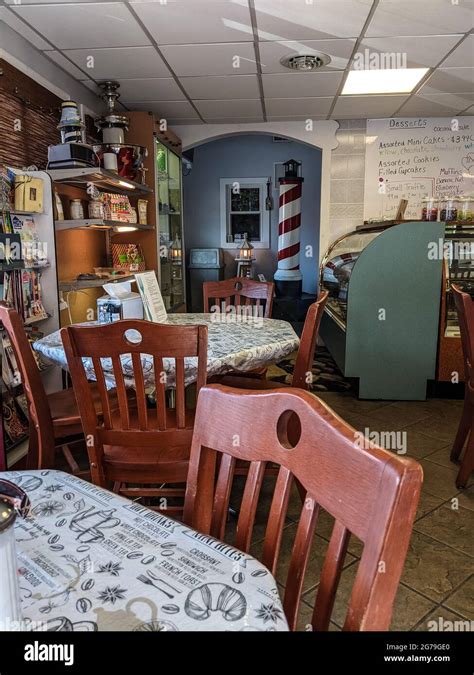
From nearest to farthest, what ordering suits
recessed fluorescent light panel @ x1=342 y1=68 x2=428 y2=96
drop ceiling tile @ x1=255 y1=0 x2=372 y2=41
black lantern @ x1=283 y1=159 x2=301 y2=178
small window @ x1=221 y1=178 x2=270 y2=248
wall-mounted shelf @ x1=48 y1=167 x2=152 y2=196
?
drop ceiling tile @ x1=255 y1=0 x2=372 y2=41 < wall-mounted shelf @ x1=48 y1=167 x2=152 y2=196 < recessed fluorescent light panel @ x1=342 y1=68 x2=428 y2=96 < black lantern @ x1=283 y1=159 x2=301 y2=178 < small window @ x1=221 y1=178 x2=270 y2=248

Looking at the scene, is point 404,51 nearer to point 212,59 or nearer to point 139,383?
point 212,59

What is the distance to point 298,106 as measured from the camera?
4.94 metres

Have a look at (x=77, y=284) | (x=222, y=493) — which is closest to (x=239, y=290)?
(x=77, y=284)

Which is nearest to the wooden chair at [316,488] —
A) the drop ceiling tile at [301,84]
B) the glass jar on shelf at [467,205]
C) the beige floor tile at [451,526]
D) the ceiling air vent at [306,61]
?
the beige floor tile at [451,526]

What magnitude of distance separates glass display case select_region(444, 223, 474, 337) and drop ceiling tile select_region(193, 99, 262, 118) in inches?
87.5

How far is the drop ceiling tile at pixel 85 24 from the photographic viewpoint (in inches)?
110

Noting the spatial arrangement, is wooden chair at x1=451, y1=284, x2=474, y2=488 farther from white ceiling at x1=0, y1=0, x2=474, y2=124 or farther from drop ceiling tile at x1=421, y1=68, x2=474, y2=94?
drop ceiling tile at x1=421, y1=68, x2=474, y2=94

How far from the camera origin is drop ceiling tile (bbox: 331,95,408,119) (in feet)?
15.3

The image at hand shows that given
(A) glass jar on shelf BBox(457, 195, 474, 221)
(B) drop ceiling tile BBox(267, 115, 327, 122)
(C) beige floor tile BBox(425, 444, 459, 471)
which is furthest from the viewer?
(B) drop ceiling tile BBox(267, 115, 327, 122)

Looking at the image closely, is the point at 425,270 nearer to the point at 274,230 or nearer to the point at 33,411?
the point at 33,411

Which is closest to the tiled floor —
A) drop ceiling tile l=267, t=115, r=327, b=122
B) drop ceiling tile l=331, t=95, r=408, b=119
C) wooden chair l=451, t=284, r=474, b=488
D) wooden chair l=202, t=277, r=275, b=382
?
wooden chair l=451, t=284, r=474, b=488

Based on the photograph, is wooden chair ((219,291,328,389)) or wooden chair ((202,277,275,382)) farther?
wooden chair ((202,277,275,382))

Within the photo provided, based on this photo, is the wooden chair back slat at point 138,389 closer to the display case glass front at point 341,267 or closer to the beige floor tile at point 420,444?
the beige floor tile at point 420,444

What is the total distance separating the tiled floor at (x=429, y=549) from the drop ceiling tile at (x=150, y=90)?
3.12 metres
